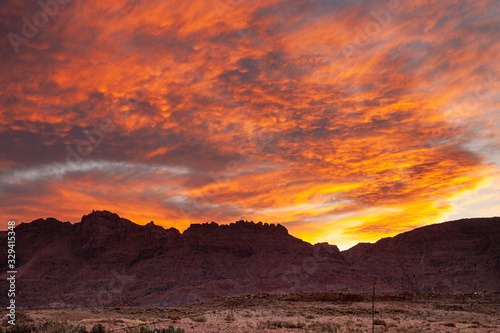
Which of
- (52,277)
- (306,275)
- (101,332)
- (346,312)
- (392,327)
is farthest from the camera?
(52,277)

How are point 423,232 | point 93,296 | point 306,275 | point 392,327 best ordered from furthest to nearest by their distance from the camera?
1. point 423,232
2. point 306,275
3. point 93,296
4. point 392,327

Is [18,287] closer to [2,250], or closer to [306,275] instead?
[2,250]

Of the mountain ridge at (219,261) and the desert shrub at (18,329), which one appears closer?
the desert shrub at (18,329)

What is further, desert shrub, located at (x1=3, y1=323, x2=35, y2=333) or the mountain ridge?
the mountain ridge

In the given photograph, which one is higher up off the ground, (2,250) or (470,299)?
(2,250)

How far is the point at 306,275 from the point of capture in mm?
92875

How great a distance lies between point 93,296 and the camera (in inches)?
3398

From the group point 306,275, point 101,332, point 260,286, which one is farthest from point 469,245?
point 101,332

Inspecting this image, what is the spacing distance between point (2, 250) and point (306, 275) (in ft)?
322

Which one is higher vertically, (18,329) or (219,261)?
(18,329)

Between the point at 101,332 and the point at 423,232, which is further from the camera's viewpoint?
the point at 423,232

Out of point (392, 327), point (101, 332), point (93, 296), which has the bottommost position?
point (93, 296)

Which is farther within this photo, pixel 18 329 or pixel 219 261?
pixel 219 261

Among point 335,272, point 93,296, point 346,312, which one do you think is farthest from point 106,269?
point 346,312
